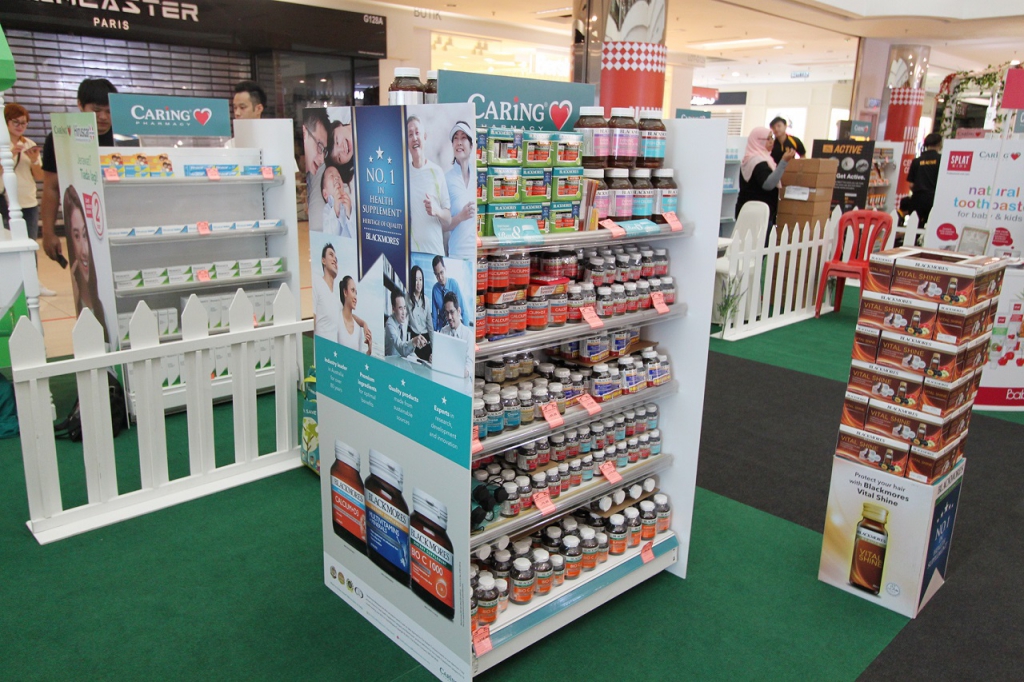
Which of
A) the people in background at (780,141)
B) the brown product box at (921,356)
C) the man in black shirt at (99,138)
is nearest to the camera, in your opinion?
the brown product box at (921,356)

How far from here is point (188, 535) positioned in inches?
131

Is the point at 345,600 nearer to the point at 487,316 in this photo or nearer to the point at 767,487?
the point at 487,316

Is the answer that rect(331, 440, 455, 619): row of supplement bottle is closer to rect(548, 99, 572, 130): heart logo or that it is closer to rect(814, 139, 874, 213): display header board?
rect(548, 99, 572, 130): heart logo

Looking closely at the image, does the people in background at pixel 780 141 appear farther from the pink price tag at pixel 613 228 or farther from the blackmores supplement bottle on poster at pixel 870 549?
the pink price tag at pixel 613 228

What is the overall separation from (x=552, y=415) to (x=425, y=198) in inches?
34.9

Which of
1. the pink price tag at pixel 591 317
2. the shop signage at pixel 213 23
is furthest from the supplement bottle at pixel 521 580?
the shop signage at pixel 213 23

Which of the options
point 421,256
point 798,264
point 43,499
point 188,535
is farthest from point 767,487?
point 798,264

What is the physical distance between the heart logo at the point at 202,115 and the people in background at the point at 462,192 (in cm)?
322

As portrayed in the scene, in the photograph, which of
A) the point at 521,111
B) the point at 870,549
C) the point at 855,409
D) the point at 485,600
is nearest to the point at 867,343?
the point at 855,409

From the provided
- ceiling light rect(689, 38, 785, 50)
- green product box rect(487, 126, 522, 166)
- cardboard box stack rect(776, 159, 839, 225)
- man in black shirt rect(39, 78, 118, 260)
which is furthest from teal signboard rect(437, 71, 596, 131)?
ceiling light rect(689, 38, 785, 50)

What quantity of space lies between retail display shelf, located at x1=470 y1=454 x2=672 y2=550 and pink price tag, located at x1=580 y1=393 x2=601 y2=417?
323mm

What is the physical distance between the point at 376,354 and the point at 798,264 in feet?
21.9

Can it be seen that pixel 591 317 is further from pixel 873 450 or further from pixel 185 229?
pixel 185 229

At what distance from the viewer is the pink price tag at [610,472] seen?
9.46 ft
